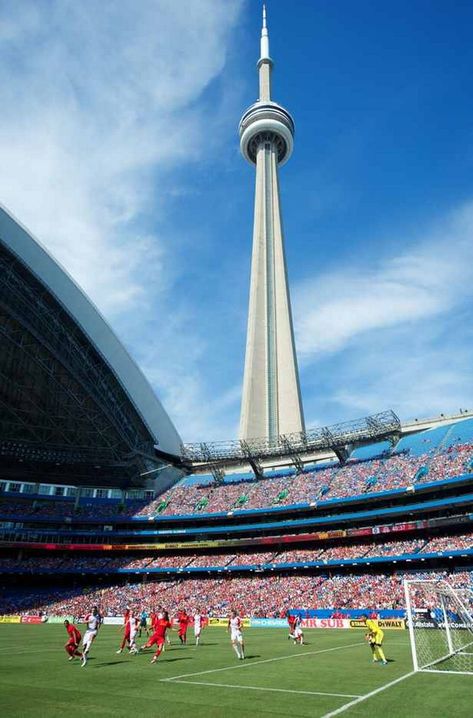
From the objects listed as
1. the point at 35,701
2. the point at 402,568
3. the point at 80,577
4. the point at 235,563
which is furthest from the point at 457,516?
the point at 80,577

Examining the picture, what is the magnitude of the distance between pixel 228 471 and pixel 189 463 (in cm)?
866

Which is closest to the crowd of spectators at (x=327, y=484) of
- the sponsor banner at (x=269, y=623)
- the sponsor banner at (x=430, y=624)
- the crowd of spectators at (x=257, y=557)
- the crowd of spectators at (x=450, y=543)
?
the crowd of spectators at (x=257, y=557)

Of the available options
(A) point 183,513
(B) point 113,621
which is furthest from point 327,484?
(B) point 113,621

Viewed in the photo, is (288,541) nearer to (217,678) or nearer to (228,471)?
(228,471)

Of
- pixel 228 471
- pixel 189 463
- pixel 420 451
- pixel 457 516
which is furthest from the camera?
pixel 228 471

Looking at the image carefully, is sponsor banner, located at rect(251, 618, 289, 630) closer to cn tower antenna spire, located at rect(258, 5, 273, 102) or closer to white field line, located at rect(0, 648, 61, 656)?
white field line, located at rect(0, 648, 61, 656)

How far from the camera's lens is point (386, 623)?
37.6 m

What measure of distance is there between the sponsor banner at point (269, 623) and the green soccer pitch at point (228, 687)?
72.7 ft

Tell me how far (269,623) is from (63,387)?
34386mm

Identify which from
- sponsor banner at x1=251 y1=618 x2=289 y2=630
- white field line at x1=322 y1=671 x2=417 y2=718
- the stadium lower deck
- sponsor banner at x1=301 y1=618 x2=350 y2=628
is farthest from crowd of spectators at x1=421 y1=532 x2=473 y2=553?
white field line at x1=322 y1=671 x2=417 y2=718

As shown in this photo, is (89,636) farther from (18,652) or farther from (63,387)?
(63,387)

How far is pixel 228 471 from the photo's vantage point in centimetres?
7956

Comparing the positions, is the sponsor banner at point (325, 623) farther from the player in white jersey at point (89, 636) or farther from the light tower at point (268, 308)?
the light tower at point (268, 308)

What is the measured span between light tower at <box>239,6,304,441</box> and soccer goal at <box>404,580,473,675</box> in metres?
46.2
